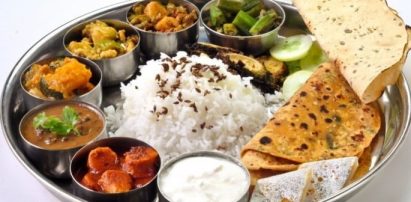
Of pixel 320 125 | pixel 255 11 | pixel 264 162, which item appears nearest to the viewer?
pixel 264 162

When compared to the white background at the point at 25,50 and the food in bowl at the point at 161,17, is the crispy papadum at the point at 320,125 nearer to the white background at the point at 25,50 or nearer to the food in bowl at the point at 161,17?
the white background at the point at 25,50

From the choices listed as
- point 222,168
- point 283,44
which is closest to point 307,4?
point 283,44

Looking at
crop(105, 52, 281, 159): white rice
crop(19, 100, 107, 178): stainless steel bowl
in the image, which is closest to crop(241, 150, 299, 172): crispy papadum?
crop(105, 52, 281, 159): white rice

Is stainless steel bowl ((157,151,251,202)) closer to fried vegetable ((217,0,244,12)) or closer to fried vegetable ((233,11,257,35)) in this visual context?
fried vegetable ((233,11,257,35))

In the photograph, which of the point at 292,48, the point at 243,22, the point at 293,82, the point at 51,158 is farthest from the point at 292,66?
the point at 51,158

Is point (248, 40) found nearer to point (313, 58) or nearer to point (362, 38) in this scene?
point (313, 58)

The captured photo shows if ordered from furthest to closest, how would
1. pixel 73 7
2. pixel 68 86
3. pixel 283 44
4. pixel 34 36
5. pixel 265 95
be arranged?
1. pixel 73 7
2. pixel 34 36
3. pixel 283 44
4. pixel 265 95
5. pixel 68 86

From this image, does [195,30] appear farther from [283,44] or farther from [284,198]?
[284,198]
